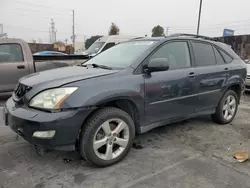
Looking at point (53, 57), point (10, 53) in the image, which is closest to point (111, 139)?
point (10, 53)

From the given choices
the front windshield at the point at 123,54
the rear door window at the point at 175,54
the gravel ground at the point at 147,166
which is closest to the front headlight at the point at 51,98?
the gravel ground at the point at 147,166

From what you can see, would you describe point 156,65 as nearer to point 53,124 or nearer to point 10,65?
point 53,124

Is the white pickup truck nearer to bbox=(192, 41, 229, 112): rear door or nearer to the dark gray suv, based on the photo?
the dark gray suv

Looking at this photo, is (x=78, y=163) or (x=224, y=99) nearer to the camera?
(x=78, y=163)

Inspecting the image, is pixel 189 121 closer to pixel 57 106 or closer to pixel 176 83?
pixel 176 83

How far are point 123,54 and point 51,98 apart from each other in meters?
1.46

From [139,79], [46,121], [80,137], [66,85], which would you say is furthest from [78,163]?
[139,79]

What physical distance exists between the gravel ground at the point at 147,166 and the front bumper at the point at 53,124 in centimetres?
42

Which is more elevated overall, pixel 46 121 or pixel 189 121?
pixel 46 121

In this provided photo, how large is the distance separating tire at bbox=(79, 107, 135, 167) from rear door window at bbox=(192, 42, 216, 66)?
1.74 metres

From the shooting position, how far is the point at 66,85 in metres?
2.64

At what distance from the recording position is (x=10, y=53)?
5691mm

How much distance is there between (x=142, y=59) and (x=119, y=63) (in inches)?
13.8

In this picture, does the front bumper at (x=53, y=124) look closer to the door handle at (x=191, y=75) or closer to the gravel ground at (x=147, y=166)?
the gravel ground at (x=147, y=166)
